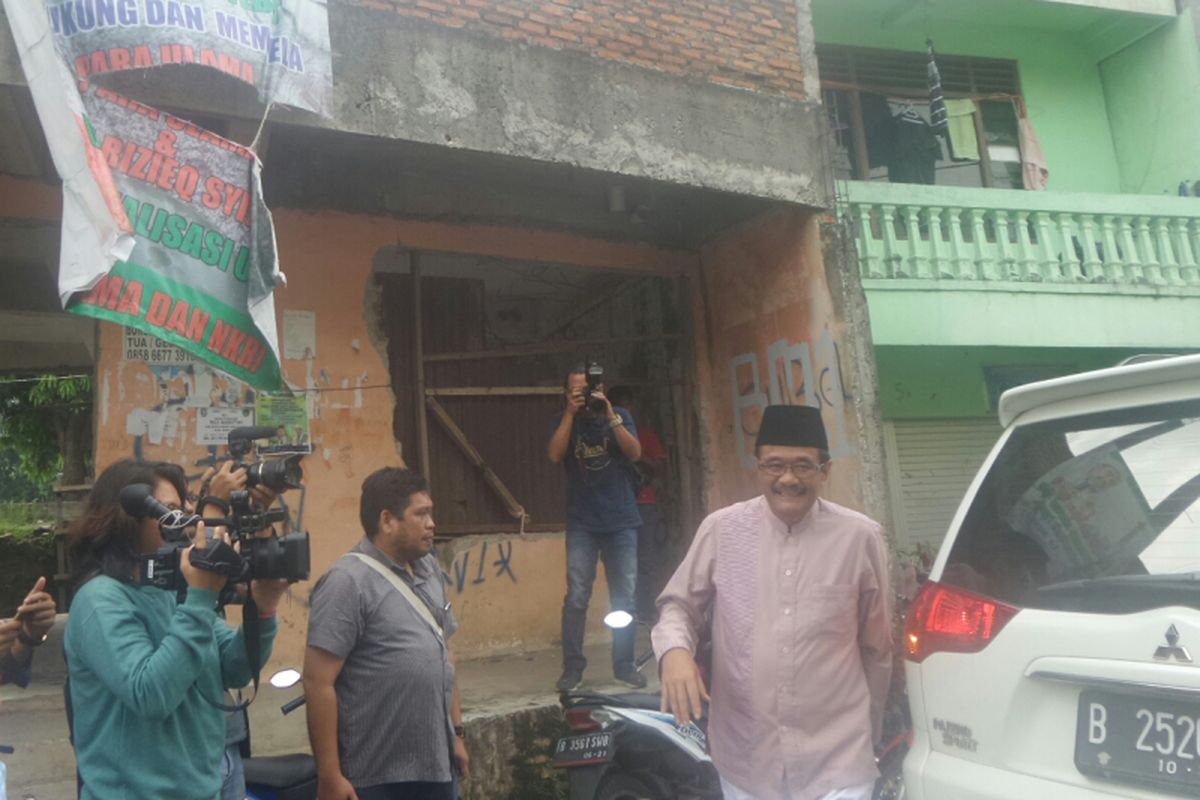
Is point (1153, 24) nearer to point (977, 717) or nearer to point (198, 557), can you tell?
point (977, 717)

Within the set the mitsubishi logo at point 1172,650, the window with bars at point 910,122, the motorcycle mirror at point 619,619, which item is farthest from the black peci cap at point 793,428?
the window with bars at point 910,122

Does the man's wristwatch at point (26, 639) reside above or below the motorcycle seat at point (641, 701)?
above

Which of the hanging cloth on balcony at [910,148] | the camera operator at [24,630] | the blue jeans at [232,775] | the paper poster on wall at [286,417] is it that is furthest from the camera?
the hanging cloth on balcony at [910,148]

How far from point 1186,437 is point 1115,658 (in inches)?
19.4

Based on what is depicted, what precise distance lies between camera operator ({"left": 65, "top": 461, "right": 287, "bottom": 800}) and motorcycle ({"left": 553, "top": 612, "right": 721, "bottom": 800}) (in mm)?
1638

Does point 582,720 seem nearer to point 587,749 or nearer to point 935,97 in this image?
point 587,749

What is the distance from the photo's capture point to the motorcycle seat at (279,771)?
3.05 metres

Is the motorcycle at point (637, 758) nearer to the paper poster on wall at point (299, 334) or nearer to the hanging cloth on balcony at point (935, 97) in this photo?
the paper poster on wall at point (299, 334)

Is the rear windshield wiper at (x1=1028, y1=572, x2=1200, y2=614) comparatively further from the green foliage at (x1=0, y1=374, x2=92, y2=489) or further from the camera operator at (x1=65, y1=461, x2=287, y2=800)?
the green foliage at (x1=0, y1=374, x2=92, y2=489)

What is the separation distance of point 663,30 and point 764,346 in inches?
82.5

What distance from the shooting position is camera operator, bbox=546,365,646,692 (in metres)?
4.93

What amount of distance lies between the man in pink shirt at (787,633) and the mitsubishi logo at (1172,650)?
0.77 m

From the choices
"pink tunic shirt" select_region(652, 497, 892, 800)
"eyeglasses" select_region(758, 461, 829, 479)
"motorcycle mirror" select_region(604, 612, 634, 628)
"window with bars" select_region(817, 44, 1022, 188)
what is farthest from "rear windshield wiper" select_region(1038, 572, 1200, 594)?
"window with bars" select_region(817, 44, 1022, 188)

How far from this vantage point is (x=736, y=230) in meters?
6.69
